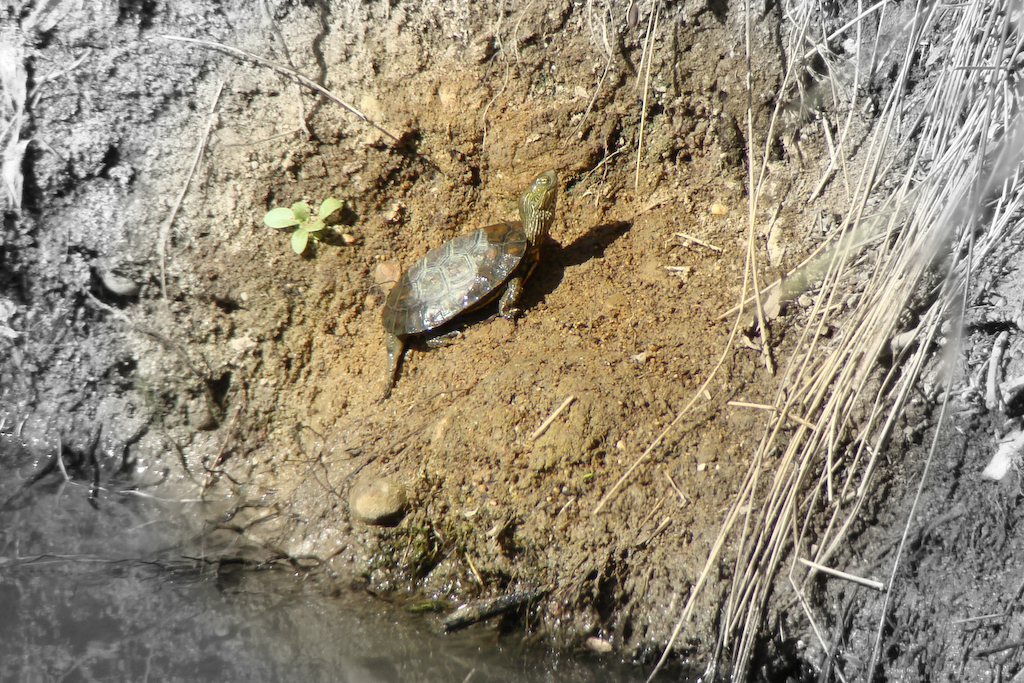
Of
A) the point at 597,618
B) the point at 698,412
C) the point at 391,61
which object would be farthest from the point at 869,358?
the point at 391,61

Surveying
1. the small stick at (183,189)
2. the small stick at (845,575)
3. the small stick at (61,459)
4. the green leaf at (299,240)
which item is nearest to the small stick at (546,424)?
the small stick at (845,575)

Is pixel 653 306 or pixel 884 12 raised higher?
pixel 884 12

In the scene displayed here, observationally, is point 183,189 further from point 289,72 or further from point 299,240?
point 289,72

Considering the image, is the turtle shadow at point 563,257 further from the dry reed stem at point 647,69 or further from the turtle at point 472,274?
the dry reed stem at point 647,69

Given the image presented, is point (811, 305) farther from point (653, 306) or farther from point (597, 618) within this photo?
point (597, 618)

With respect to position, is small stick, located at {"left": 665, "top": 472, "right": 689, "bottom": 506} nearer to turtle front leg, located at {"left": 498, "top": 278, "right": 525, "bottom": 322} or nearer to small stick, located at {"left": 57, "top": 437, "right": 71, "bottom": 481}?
turtle front leg, located at {"left": 498, "top": 278, "right": 525, "bottom": 322}
